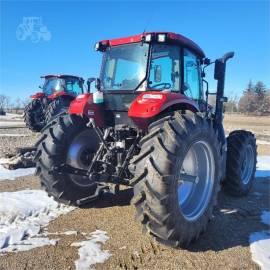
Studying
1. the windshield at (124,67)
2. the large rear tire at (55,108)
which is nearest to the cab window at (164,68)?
the windshield at (124,67)

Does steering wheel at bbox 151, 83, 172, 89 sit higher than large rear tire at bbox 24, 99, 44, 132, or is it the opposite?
steering wheel at bbox 151, 83, 172, 89

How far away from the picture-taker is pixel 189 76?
17.6 ft

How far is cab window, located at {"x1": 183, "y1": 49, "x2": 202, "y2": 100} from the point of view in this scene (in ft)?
17.1

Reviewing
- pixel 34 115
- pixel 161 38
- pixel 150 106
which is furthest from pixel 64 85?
pixel 150 106

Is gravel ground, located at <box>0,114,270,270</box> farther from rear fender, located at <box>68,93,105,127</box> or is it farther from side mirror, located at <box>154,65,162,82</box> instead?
side mirror, located at <box>154,65,162,82</box>

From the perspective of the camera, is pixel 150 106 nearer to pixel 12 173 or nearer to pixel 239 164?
pixel 239 164

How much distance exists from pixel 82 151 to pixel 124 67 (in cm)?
135

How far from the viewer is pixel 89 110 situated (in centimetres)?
497

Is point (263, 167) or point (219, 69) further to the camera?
point (263, 167)

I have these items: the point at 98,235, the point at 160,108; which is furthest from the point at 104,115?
the point at 98,235

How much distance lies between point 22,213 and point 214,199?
2523 mm

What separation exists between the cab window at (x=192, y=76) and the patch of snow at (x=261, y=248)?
6.84ft

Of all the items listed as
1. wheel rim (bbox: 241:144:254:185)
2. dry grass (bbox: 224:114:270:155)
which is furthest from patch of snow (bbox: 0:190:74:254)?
dry grass (bbox: 224:114:270:155)

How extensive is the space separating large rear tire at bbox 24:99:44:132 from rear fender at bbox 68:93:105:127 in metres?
10.7
